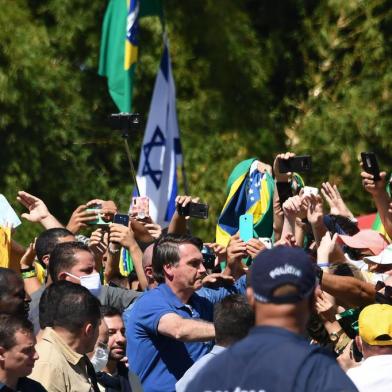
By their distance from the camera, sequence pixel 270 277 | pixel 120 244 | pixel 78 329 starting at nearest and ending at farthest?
1. pixel 270 277
2. pixel 78 329
3. pixel 120 244

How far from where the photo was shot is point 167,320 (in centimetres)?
761

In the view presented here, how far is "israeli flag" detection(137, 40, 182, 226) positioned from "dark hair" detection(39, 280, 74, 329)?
442 cm

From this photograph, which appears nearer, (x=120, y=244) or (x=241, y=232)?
(x=241, y=232)

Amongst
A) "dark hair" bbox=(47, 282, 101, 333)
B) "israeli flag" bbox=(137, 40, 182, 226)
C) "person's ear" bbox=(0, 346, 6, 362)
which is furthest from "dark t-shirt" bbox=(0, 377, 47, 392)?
"israeli flag" bbox=(137, 40, 182, 226)

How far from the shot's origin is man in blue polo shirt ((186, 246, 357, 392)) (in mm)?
4562

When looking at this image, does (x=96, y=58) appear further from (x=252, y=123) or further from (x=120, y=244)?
(x=120, y=244)

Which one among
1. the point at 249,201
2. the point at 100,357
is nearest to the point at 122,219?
the point at 249,201

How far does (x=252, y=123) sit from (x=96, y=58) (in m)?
1.90

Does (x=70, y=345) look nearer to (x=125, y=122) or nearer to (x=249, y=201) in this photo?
(x=249, y=201)

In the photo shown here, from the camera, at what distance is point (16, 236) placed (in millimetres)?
14305

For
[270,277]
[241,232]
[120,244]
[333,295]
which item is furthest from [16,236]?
[270,277]

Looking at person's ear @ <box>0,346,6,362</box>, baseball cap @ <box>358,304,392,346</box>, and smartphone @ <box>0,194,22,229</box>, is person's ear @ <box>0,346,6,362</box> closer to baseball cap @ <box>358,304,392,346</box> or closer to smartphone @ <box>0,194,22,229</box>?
baseball cap @ <box>358,304,392,346</box>

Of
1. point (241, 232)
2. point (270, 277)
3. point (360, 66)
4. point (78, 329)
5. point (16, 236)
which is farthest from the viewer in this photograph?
point (360, 66)

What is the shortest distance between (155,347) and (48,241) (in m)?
1.32
